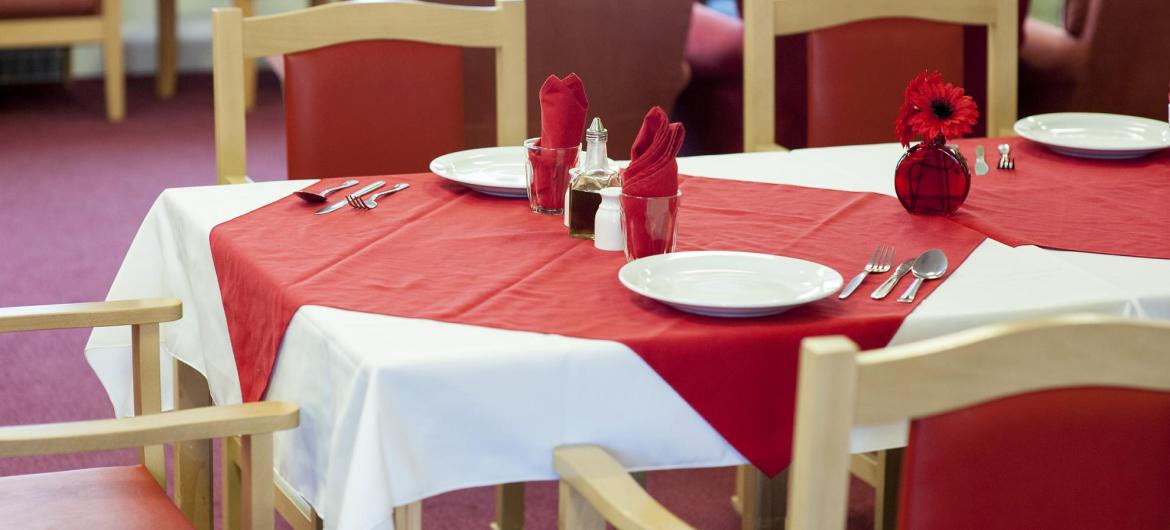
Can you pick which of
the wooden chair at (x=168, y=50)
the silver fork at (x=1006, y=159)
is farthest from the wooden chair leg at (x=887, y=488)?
the wooden chair at (x=168, y=50)

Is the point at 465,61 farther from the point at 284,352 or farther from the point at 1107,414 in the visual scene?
the point at 1107,414

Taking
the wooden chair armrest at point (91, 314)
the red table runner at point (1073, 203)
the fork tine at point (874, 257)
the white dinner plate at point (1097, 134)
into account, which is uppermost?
the white dinner plate at point (1097, 134)

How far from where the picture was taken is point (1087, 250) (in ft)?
4.95

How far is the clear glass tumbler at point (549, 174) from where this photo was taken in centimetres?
165

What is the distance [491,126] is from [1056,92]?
54.4 inches

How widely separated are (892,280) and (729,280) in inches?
6.3

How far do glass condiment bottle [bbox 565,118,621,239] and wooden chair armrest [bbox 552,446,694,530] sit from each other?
1.30ft

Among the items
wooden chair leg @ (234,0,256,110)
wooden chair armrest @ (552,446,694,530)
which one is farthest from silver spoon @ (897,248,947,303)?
wooden chair leg @ (234,0,256,110)

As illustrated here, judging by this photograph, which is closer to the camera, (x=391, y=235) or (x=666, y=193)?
(x=666, y=193)

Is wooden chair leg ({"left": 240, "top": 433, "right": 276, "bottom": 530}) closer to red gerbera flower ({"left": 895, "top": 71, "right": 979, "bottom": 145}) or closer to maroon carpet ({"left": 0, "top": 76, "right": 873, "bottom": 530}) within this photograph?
red gerbera flower ({"left": 895, "top": 71, "right": 979, "bottom": 145})

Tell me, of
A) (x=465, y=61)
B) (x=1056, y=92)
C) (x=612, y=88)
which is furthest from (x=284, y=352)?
(x=1056, y=92)

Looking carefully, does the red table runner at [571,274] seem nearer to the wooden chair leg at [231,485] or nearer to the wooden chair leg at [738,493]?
the wooden chair leg at [231,485]

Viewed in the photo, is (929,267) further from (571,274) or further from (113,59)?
(113,59)

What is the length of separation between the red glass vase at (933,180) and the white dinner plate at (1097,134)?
1.20 ft
